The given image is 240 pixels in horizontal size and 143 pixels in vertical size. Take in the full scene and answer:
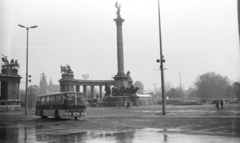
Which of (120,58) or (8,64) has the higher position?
(120,58)

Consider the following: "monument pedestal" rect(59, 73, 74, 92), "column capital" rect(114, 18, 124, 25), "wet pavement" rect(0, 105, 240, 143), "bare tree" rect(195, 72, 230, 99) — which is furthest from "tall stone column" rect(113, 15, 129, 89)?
"bare tree" rect(195, 72, 230, 99)

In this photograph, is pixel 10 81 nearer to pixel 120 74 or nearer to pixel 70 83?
pixel 120 74

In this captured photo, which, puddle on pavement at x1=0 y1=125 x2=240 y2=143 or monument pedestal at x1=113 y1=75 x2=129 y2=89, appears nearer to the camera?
puddle on pavement at x1=0 y1=125 x2=240 y2=143

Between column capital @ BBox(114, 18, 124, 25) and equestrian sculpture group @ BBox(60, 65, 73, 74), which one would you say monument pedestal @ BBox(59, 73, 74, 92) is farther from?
column capital @ BBox(114, 18, 124, 25)

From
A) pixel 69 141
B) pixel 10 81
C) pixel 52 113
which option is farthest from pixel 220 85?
pixel 69 141

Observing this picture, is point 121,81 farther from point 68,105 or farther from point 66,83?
point 68,105

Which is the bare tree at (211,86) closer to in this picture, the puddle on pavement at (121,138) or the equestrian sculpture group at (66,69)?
the equestrian sculpture group at (66,69)

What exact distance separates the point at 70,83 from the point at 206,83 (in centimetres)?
5519

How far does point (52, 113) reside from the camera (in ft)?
84.0

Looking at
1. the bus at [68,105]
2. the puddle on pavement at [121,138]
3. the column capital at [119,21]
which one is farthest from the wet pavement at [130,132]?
the column capital at [119,21]

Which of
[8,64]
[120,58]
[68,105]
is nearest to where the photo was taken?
[68,105]

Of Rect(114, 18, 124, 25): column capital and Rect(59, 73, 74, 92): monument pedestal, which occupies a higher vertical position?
Rect(114, 18, 124, 25): column capital

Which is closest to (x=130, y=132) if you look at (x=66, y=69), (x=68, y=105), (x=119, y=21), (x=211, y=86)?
(x=68, y=105)

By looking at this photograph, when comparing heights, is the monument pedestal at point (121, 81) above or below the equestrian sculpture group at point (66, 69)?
below
